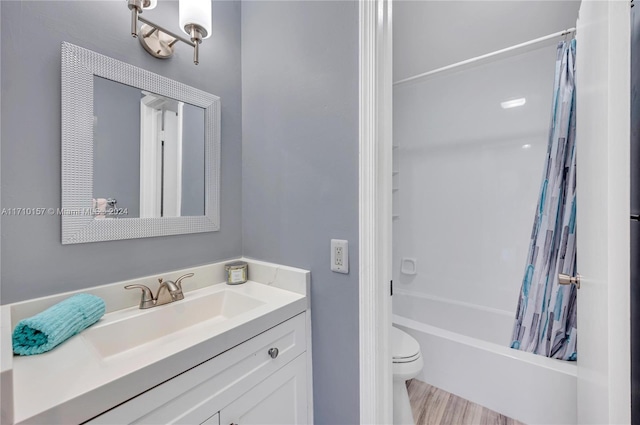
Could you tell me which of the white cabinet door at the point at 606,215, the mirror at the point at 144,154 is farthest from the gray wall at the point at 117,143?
the white cabinet door at the point at 606,215

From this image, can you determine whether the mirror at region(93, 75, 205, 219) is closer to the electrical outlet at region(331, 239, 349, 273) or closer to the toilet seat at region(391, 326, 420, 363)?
the electrical outlet at region(331, 239, 349, 273)

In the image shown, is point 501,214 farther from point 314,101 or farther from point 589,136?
point 314,101

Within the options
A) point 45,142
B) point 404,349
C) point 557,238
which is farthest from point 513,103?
point 45,142

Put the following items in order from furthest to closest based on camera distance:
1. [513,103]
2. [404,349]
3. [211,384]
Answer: [513,103] → [404,349] → [211,384]

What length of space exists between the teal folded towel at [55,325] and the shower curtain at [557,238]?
222 centimetres

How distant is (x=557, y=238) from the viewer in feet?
5.21

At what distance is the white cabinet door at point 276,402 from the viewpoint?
87 cm

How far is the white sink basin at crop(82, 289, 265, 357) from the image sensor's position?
890 mm

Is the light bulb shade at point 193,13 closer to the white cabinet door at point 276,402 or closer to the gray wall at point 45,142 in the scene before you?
the gray wall at point 45,142

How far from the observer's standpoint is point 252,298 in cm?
114

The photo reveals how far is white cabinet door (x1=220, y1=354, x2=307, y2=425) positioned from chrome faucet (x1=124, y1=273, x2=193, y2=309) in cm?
48

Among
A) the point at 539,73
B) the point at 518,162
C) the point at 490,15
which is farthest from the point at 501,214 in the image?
the point at 490,15

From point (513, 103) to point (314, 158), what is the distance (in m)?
1.90

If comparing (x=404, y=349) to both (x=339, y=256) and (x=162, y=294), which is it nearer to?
(x=339, y=256)
